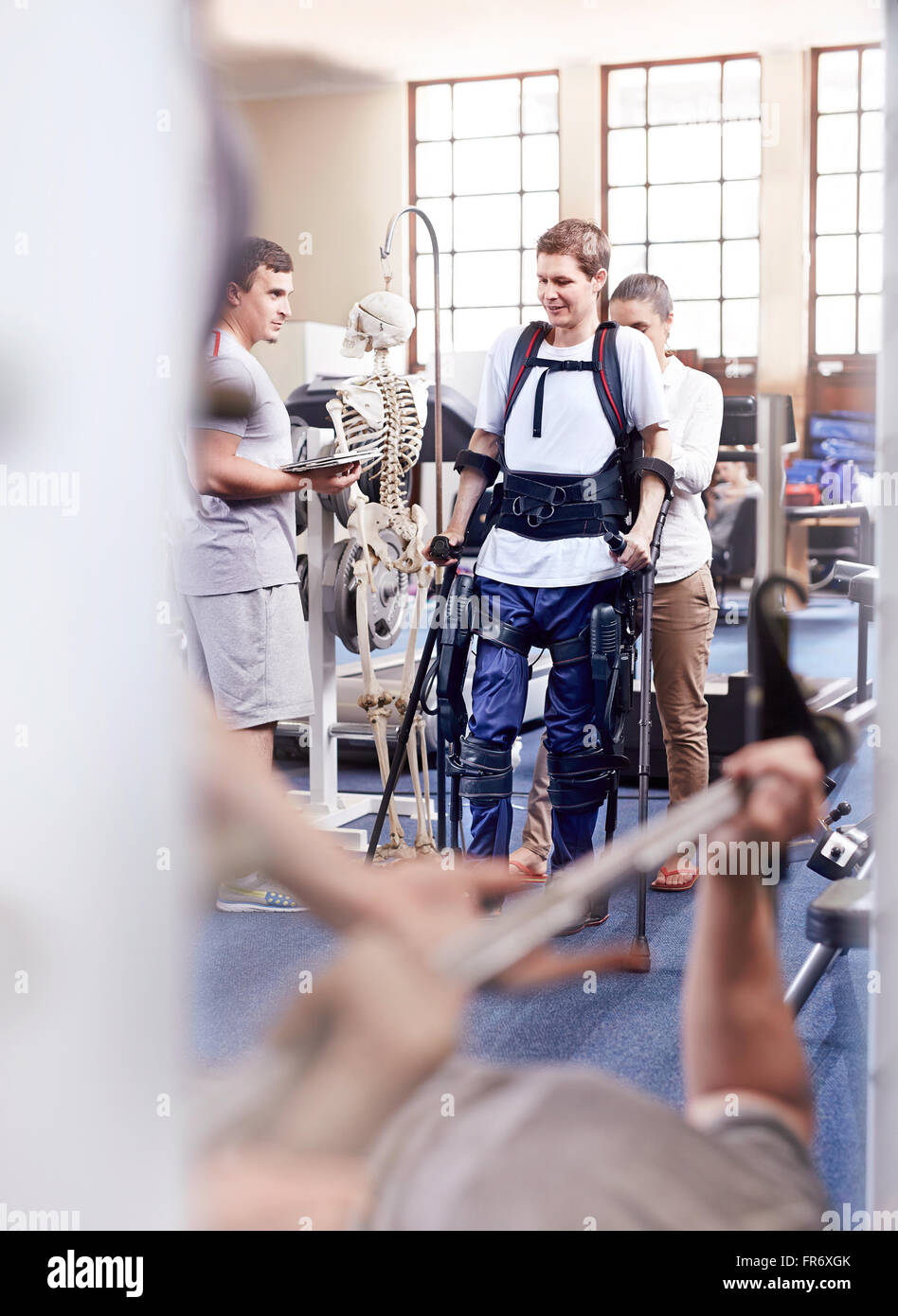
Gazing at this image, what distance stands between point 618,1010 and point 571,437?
3.24ft

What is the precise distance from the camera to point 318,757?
3.31 meters

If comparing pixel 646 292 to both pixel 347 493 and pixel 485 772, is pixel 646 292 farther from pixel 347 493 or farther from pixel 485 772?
pixel 485 772

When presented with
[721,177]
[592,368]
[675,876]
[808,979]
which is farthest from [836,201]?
[808,979]

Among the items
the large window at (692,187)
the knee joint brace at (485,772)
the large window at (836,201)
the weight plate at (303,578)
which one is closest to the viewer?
the knee joint brace at (485,772)

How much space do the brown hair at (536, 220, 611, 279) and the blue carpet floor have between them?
1002 mm

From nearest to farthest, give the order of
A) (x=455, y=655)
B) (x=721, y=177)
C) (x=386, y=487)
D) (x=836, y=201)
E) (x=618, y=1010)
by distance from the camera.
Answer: (x=618, y=1010)
(x=455, y=655)
(x=386, y=487)
(x=836, y=201)
(x=721, y=177)

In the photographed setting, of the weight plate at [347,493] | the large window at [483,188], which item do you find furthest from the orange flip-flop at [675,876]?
the large window at [483,188]

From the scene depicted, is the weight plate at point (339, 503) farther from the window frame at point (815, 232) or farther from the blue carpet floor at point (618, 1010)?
Answer: the window frame at point (815, 232)

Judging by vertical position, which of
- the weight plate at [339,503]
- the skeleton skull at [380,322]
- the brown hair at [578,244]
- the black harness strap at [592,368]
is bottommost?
the weight plate at [339,503]

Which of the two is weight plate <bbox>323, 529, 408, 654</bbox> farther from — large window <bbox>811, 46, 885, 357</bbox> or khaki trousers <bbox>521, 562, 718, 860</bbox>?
large window <bbox>811, 46, 885, 357</bbox>

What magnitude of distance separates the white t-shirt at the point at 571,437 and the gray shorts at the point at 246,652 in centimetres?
41

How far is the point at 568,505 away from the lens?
2289mm

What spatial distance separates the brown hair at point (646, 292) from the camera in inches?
103

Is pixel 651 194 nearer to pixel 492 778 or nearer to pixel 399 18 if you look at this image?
pixel 399 18
